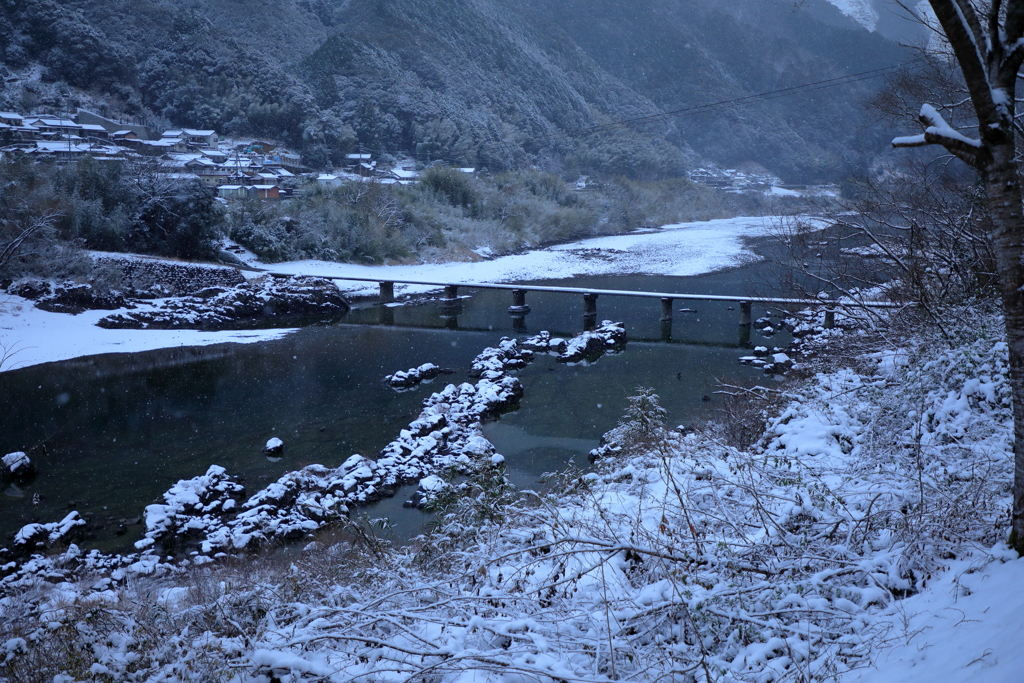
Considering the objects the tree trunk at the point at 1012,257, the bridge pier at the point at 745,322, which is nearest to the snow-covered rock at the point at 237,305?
the bridge pier at the point at 745,322

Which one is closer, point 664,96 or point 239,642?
point 239,642

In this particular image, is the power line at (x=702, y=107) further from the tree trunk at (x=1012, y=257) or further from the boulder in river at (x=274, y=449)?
the tree trunk at (x=1012, y=257)

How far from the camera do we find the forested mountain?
140ft

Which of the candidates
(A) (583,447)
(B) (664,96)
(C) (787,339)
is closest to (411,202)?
(C) (787,339)

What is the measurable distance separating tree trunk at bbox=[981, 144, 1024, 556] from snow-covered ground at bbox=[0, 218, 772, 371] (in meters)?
11.5

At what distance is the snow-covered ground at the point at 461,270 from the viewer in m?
14.1

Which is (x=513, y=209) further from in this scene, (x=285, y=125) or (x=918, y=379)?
(x=918, y=379)

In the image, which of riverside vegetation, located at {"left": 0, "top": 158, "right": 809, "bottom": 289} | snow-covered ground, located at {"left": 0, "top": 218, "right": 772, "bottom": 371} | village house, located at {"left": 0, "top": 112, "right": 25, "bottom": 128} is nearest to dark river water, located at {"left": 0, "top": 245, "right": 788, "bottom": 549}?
snow-covered ground, located at {"left": 0, "top": 218, "right": 772, "bottom": 371}

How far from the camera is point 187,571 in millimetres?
5887

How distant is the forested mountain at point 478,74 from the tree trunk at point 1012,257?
1746 inches

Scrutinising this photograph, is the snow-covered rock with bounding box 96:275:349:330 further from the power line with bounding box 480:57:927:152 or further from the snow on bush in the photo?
the power line with bounding box 480:57:927:152

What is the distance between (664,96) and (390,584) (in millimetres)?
83933

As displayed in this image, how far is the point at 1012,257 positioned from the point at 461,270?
24788 mm

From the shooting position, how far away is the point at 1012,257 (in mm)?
2402
